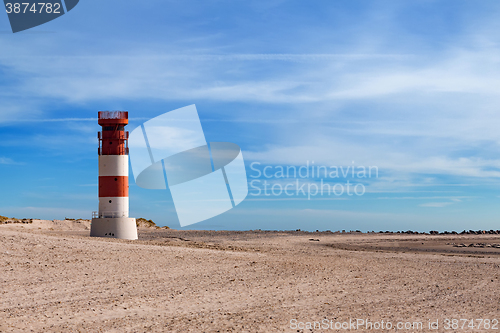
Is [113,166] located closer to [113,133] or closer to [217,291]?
[113,133]

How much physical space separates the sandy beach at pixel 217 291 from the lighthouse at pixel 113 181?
8780 mm

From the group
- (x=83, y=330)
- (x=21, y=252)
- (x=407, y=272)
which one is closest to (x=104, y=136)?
(x=21, y=252)

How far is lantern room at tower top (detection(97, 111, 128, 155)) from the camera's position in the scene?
2905 cm

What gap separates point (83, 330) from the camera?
8.68 meters

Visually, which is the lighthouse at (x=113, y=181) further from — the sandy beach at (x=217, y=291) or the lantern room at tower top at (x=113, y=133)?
the sandy beach at (x=217, y=291)

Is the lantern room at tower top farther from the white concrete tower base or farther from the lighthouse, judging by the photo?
the white concrete tower base

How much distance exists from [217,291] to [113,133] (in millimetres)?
19114

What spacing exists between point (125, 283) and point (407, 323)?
301 inches

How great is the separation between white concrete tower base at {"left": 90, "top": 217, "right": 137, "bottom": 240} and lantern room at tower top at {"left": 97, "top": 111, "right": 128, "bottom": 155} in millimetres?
4114

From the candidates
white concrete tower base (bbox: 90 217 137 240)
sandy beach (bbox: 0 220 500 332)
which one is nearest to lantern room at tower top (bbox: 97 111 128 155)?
white concrete tower base (bbox: 90 217 137 240)

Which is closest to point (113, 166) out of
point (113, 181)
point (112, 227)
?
point (113, 181)

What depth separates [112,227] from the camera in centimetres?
2852

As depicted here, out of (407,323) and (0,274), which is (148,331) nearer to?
(407,323)

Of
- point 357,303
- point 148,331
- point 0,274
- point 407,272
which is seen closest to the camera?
point 148,331
